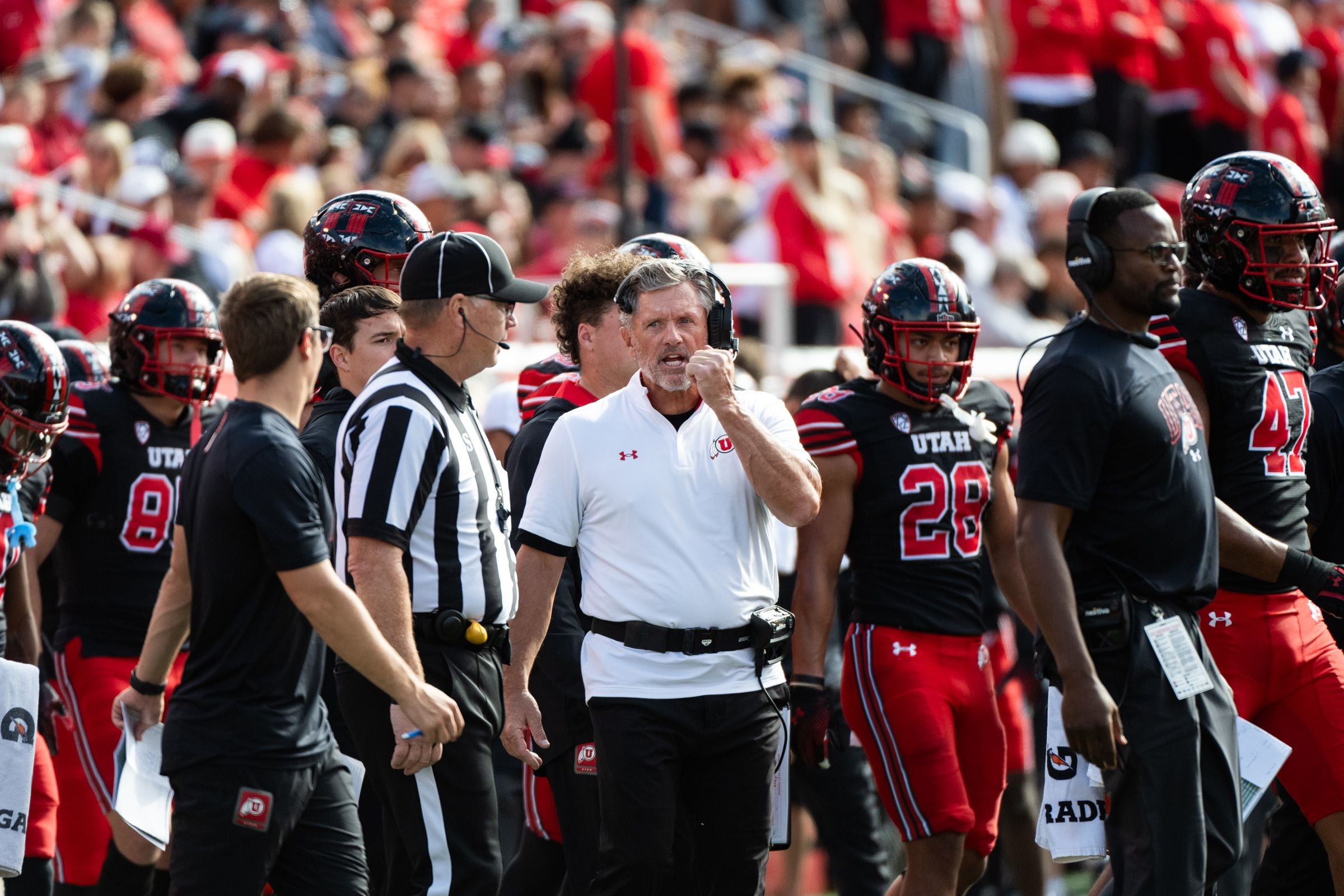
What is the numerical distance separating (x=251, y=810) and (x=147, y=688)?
25.5 inches

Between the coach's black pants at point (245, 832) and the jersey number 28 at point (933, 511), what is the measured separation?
2188mm

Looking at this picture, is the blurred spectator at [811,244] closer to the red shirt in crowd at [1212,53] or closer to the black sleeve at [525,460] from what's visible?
the red shirt in crowd at [1212,53]

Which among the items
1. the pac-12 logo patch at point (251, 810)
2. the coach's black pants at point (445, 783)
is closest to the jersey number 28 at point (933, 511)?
the coach's black pants at point (445, 783)

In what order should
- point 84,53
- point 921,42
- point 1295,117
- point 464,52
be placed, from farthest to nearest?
point 921,42 → point 1295,117 → point 464,52 → point 84,53

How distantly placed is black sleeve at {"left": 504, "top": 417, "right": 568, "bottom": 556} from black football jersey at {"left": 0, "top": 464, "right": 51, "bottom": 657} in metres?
1.52

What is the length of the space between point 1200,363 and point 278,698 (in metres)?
2.88

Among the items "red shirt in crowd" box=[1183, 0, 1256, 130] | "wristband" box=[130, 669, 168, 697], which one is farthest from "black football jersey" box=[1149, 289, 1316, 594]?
"red shirt in crowd" box=[1183, 0, 1256, 130]

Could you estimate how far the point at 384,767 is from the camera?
→ 506 cm

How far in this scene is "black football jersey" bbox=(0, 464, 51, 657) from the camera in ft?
18.9

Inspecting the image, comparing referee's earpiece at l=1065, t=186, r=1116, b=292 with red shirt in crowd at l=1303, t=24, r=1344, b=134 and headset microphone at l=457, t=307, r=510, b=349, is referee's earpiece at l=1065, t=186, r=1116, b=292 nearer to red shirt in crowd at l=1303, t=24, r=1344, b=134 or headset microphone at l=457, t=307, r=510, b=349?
headset microphone at l=457, t=307, r=510, b=349

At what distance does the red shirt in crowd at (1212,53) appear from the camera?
53.5 feet

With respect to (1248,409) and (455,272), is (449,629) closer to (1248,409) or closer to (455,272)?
(455,272)

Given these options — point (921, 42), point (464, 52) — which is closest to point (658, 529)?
point (464, 52)

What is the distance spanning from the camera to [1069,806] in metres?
5.26
